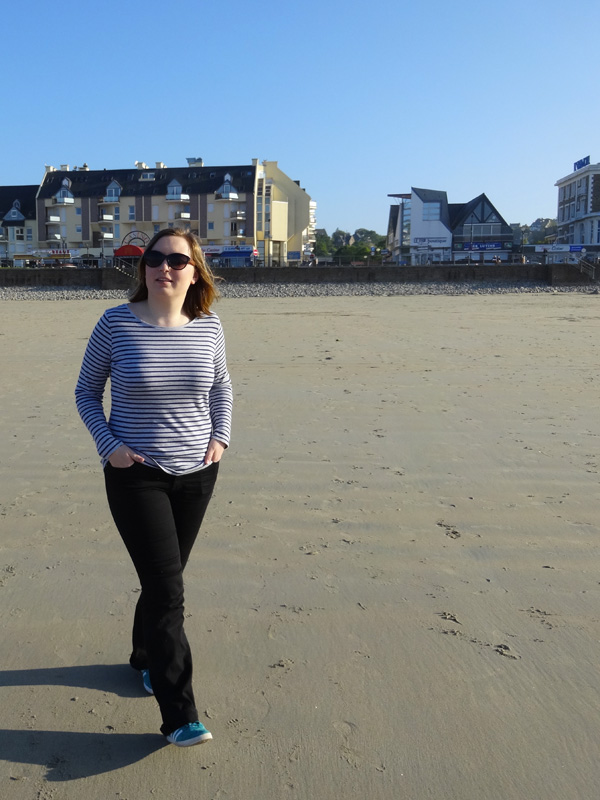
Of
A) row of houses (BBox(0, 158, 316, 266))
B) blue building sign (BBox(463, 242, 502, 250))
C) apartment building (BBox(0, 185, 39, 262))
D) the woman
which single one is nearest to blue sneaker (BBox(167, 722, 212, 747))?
the woman

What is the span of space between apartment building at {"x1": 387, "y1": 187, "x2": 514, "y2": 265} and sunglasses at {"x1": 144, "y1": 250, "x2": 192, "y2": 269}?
76828 mm

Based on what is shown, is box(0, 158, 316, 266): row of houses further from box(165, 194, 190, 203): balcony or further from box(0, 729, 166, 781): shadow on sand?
box(0, 729, 166, 781): shadow on sand

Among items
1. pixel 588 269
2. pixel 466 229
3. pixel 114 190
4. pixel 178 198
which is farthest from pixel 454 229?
pixel 588 269

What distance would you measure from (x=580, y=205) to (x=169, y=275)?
94980 millimetres

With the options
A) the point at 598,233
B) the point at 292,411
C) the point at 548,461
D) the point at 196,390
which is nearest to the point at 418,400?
the point at 292,411

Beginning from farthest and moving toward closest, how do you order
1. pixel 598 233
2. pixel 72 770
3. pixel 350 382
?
pixel 598 233 < pixel 350 382 < pixel 72 770

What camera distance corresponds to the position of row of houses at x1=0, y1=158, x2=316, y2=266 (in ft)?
243

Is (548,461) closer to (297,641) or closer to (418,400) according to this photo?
(418,400)

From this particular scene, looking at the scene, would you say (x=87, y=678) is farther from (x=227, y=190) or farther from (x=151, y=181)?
(x=151, y=181)

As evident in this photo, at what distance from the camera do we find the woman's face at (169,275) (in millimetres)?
2744

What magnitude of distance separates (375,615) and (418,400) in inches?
214

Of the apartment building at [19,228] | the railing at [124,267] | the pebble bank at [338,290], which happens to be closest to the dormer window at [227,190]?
the apartment building at [19,228]

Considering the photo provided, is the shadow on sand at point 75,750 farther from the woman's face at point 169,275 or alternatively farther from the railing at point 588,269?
the railing at point 588,269

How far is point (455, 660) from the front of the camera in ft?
10.5
